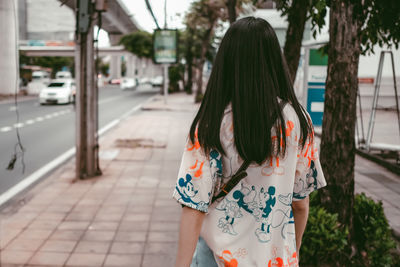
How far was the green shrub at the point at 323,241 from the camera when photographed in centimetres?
355

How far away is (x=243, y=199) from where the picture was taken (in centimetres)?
154

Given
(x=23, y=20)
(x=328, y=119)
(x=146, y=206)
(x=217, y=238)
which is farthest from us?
(x=23, y=20)

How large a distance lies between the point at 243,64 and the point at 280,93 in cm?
18

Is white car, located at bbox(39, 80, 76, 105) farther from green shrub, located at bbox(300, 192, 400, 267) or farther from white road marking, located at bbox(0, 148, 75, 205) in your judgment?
green shrub, located at bbox(300, 192, 400, 267)

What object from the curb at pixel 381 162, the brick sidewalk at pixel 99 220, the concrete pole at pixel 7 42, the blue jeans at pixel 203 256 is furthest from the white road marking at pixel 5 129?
the blue jeans at pixel 203 256

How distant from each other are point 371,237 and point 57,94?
2361 centimetres

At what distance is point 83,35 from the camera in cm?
699

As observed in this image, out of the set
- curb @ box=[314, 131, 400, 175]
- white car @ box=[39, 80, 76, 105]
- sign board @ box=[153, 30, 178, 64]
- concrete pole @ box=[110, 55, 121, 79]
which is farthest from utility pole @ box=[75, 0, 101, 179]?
concrete pole @ box=[110, 55, 121, 79]

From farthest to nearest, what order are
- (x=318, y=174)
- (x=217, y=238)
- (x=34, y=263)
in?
1. (x=34, y=263)
2. (x=318, y=174)
3. (x=217, y=238)

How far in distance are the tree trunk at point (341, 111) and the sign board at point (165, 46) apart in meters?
19.3

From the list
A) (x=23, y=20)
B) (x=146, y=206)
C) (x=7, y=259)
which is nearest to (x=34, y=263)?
(x=7, y=259)

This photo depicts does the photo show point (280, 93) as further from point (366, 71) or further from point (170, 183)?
point (366, 71)

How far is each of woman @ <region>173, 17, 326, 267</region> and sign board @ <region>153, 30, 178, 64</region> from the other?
69.9 feet

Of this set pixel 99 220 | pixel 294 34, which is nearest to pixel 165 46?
pixel 294 34
